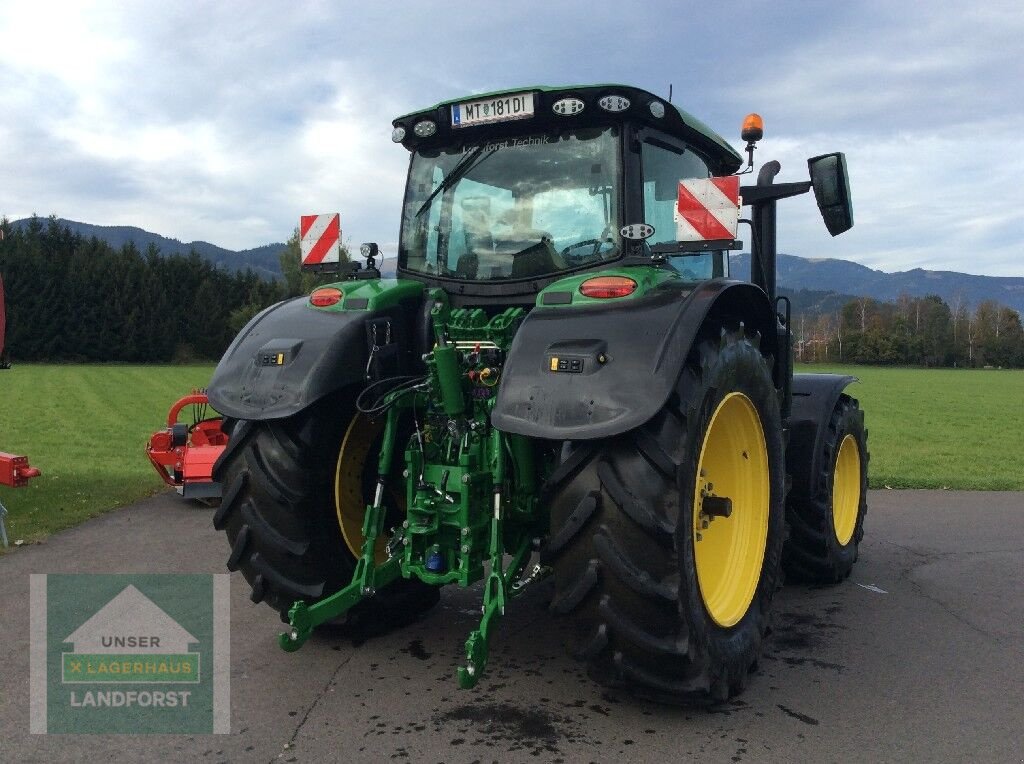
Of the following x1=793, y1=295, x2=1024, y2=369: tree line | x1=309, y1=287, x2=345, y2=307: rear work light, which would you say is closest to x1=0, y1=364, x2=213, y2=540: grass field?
x1=309, y1=287, x2=345, y2=307: rear work light

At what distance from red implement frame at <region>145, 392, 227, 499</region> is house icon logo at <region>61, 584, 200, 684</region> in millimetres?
2219

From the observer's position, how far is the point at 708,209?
10.7 ft

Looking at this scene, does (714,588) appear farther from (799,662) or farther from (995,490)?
(995,490)

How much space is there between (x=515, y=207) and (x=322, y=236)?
1.00 m

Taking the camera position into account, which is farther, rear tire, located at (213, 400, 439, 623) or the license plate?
the license plate

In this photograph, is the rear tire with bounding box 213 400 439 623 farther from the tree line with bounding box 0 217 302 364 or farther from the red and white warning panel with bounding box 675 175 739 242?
the tree line with bounding box 0 217 302 364

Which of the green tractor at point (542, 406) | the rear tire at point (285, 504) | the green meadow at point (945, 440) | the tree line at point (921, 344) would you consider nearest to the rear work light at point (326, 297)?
the green tractor at point (542, 406)

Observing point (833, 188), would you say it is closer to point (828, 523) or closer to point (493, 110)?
point (493, 110)

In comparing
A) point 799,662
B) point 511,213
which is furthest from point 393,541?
point 799,662

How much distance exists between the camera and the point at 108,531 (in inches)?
253

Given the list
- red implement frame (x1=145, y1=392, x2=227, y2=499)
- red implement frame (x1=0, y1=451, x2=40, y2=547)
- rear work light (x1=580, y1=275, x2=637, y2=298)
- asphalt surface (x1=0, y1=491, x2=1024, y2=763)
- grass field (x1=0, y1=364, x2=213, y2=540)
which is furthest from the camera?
grass field (x1=0, y1=364, x2=213, y2=540)

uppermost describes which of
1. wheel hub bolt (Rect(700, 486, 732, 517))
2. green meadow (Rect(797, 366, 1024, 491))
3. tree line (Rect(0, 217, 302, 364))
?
tree line (Rect(0, 217, 302, 364))

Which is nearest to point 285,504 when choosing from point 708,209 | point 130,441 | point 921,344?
point 708,209

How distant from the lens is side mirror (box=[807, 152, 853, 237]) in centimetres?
410
